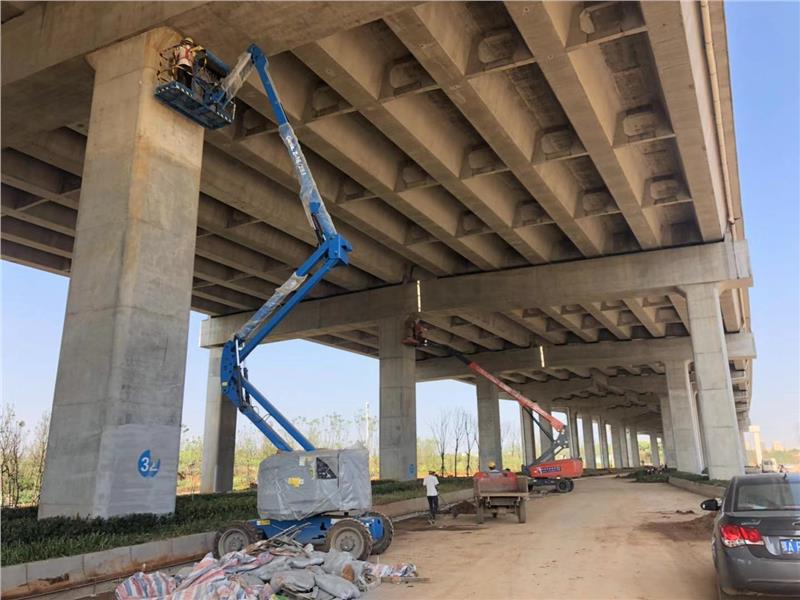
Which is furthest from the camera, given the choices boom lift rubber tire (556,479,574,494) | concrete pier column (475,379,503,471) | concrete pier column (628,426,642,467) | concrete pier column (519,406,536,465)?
concrete pier column (628,426,642,467)

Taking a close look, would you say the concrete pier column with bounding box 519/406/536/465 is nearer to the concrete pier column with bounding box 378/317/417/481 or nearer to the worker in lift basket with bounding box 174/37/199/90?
the concrete pier column with bounding box 378/317/417/481

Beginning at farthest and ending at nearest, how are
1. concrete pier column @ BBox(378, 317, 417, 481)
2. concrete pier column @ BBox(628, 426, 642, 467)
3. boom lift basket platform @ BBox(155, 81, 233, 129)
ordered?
concrete pier column @ BBox(628, 426, 642, 467)
concrete pier column @ BBox(378, 317, 417, 481)
boom lift basket platform @ BBox(155, 81, 233, 129)

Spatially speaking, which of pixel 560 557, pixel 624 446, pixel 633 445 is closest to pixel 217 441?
pixel 560 557

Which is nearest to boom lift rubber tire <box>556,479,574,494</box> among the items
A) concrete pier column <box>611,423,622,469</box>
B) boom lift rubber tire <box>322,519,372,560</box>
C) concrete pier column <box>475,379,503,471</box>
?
concrete pier column <box>475,379,503,471</box>

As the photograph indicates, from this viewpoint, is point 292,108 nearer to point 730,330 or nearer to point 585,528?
point 585,528

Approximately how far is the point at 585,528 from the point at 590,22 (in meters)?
11.4

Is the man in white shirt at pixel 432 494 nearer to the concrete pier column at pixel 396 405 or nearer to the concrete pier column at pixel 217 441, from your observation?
the concrete pier column at pixel 396 405

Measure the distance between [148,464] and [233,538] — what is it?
191cm

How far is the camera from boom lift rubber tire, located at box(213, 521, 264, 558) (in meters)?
10.1

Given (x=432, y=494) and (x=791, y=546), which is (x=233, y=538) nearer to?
(x=432, y=494)

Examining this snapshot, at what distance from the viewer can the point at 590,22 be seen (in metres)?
12.6

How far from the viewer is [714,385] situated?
22875mm

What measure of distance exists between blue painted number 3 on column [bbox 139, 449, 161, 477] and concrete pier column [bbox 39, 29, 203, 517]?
20 mm

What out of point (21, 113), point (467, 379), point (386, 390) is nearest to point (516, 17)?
point (21, 113)
